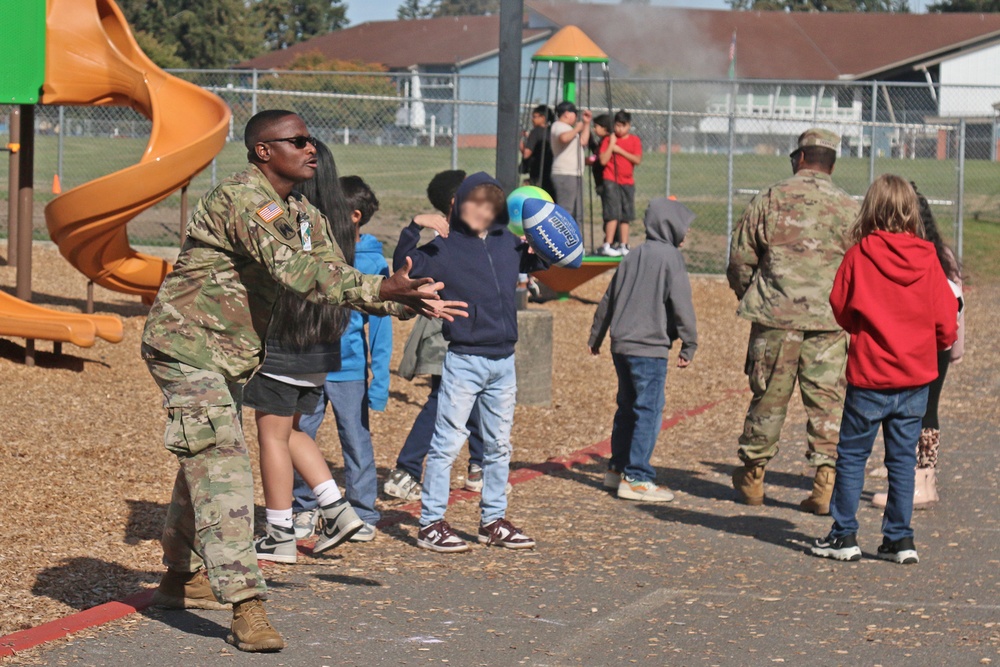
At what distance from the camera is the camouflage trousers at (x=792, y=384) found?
7379 mm

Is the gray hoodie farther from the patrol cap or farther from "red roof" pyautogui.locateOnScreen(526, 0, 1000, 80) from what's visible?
"red roof" pyautogui.locateOnScreen(526, 0, 1000, 80)

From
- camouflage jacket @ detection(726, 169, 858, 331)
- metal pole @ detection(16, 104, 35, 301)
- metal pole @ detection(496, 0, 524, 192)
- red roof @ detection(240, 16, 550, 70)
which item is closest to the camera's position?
camouflage jacket @ detection(726, 169, 858, 331)

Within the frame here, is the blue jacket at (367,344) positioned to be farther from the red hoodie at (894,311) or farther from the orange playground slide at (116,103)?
the orange playground slide at (116,103)

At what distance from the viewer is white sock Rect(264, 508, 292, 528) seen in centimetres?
→ 594

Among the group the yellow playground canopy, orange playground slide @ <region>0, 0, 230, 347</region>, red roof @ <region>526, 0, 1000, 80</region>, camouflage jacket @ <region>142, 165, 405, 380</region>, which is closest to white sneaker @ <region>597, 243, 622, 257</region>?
the yellow playground canopy

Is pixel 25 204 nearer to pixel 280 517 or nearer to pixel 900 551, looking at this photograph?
pixel 280 517

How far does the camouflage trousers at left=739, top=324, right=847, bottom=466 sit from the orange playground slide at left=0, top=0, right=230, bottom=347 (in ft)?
19.4

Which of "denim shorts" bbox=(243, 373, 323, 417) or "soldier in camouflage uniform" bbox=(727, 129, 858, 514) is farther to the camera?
"soldier in camouflage uniform" bbox=(727, 129, 858, 514)

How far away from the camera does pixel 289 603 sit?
17.8 feet

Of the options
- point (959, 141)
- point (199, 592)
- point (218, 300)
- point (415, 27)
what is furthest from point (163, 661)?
point (415, 27)

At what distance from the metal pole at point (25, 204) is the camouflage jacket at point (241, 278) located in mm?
6853

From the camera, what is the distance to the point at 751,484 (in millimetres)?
→ 7602

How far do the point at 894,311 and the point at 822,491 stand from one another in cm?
147

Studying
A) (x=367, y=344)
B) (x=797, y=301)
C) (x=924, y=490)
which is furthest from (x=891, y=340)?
(x=367, y=344)
